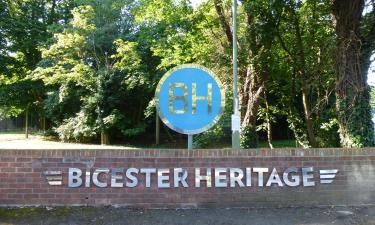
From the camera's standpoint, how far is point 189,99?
7.47m

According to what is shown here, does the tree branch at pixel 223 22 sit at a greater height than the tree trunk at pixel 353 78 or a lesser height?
greater

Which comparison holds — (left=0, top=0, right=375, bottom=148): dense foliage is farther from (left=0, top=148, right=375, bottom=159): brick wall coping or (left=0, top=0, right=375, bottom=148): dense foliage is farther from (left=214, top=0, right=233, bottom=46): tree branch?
(left=0, top=148, right=375, bottom=159): brick wall coping

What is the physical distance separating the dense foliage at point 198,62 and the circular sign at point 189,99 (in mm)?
4694

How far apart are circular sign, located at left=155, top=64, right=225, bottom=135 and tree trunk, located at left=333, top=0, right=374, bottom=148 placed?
15.3 ft

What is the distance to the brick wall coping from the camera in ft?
23.8

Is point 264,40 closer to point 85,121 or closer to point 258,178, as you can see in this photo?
point 258,178

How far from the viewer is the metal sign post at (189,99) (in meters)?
7.47

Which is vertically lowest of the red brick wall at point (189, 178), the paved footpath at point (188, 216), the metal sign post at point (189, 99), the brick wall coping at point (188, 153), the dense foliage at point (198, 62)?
the paved footpath at point (188, 216)

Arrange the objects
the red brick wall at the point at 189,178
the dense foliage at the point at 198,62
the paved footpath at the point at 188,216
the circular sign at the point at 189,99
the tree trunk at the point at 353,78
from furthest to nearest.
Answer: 1. the dense foliage at the point at 198,62
2. the tree trunk at the point at 353,78
3. the circular sign at the point at 189,99
4. the red brick wall at the point at 189,178
5. the paved footpath at the point at 188,216

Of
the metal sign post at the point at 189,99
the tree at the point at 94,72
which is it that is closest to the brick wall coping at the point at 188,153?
the metal sign post at the point at 189,99

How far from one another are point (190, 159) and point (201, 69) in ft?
4.94

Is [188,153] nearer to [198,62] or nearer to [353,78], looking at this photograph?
[353,78]

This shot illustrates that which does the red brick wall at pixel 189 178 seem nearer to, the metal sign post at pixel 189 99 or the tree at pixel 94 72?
the metal sign post at pixel 189 99

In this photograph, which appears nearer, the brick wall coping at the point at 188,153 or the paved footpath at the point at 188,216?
the paved footpath at the point at 188,216
